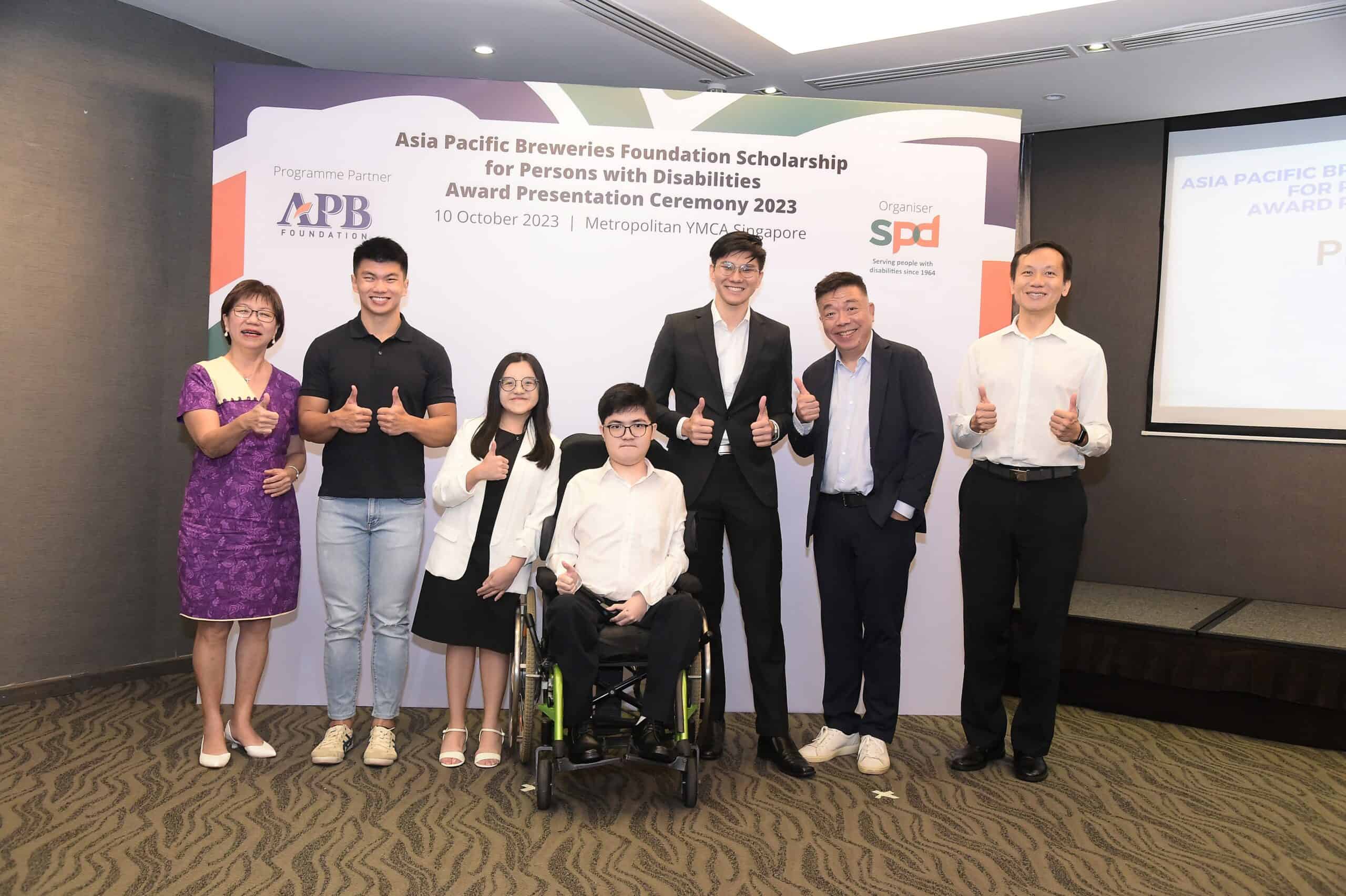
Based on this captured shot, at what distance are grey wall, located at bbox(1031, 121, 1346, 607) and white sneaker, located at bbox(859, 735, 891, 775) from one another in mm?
3304

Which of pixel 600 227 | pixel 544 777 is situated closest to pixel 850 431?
pixel 600 227

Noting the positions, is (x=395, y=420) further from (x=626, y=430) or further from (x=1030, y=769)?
(x=1030, y=769)

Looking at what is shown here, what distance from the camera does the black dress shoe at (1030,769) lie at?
371 centimetres

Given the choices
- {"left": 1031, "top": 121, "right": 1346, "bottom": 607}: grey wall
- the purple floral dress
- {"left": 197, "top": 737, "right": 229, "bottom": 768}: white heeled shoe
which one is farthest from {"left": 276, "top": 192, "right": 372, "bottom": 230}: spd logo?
{"left": 1031, "top": 121, "right": 1346, "bottom": 607}: grey wall

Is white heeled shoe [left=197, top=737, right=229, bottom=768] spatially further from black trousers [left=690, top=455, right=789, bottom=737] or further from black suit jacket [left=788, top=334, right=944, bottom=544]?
black suit jacket [left=788, top=334, right=944, bottom=544]

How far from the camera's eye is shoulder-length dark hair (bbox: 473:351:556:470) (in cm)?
355

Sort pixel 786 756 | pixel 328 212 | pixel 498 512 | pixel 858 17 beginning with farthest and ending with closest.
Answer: pixel 858 17 < pixel 328 212 < pixel 786 756 < pixel 498 512

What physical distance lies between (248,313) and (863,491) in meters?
2.26

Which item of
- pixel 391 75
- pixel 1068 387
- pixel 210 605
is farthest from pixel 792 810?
pixel 391 75

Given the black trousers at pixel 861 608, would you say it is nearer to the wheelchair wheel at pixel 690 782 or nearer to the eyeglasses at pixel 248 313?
the wheelchair wheel at pixel 690 782

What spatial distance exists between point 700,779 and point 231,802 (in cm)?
155

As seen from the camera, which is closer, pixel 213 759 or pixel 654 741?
pixel 654 741

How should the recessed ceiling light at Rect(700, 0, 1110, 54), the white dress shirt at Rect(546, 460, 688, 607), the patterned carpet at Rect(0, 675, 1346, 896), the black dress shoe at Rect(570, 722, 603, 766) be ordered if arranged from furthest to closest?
the recessed ceiling light at Rect(700, 0, 1110, 54) → the white dress shirt at Rect(546, 460, 688, 607) → the black dress shoe at Rect(570, 722, 603, 766) → the patterned carpet at Rect(0, 675, 1346, 896)

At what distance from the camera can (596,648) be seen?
3.16 metres
